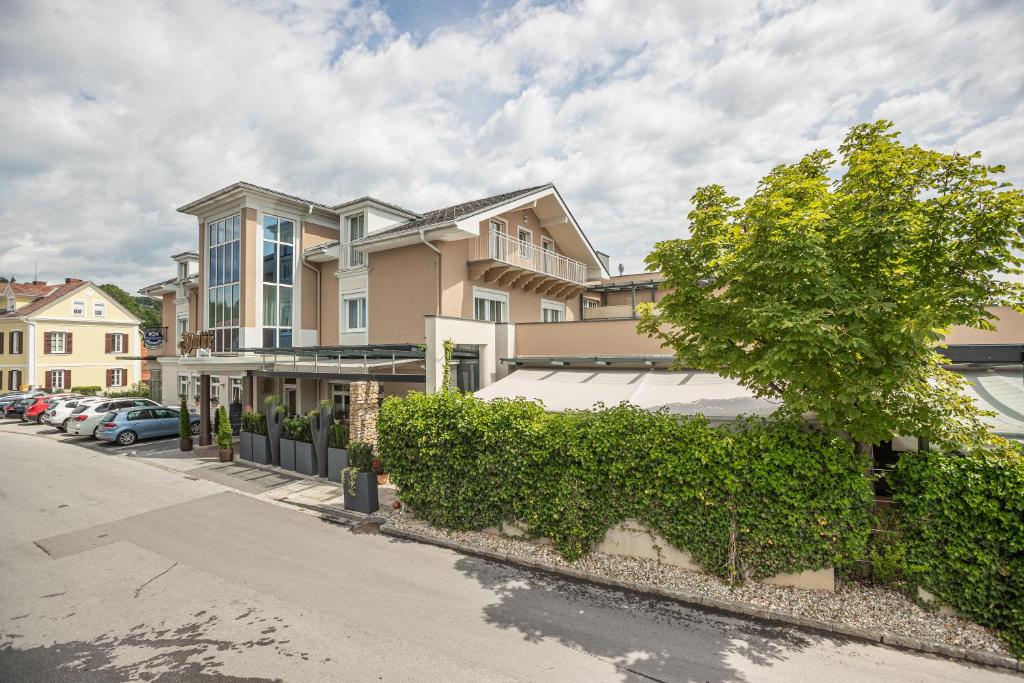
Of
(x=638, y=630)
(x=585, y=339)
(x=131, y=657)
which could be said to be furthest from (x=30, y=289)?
(x=638, y=630)

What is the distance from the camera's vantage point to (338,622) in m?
6.96

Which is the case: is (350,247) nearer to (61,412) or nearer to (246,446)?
(246,446)

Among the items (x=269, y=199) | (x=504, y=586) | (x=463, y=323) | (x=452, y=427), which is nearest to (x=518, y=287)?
(x=463, y=323)

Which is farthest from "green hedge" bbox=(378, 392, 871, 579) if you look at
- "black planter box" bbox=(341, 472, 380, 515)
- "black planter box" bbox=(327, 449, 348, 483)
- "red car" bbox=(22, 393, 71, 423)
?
"red car" bbox=(22, 393, 71, 423)

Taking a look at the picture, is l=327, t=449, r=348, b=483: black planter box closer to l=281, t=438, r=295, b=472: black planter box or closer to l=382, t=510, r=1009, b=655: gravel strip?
l=281, t=438, r=295, b=472: black planter box

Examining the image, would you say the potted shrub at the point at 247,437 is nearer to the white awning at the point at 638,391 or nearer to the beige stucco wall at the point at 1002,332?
the white awning at the point at 638,391

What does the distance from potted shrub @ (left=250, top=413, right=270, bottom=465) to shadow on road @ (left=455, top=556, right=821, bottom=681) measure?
1235 centimetres

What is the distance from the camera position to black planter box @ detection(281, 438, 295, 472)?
1593cm

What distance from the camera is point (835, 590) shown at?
24.1 ft

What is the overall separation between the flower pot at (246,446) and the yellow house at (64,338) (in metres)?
28.5

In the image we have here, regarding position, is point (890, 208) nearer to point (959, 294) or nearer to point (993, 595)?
point (959, 294)

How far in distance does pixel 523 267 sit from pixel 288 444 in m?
11.0

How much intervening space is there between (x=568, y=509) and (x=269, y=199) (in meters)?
20.7

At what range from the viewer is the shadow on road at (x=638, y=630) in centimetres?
600
